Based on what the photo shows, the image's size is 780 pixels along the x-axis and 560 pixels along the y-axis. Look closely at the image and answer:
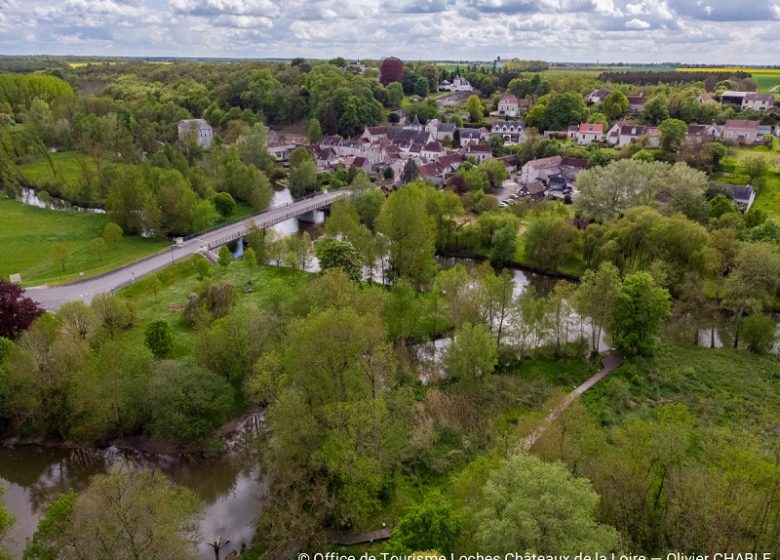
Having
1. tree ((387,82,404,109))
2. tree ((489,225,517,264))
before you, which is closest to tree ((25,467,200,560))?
tree ((489,225,517,264))

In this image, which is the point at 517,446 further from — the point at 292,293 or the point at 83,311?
the point at 83,311

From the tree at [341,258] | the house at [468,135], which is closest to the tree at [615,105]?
the house at [468,135]

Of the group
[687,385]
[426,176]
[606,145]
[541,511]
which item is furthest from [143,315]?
[606,145]

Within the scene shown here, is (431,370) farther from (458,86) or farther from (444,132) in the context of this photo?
(458,86)

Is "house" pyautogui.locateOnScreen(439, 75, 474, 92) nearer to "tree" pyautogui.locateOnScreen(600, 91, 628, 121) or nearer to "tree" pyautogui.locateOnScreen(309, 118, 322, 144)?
"tree" pyautogui.locateOnScreen(600, 91, 628, 121)

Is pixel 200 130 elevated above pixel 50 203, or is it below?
above

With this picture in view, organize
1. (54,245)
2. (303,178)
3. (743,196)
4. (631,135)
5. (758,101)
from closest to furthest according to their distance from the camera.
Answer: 1. (54,245)
2. (743,196)
3. (303,178)
4. (631,135)
5. (758,101)

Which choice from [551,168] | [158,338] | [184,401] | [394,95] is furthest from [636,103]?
[184,401]
